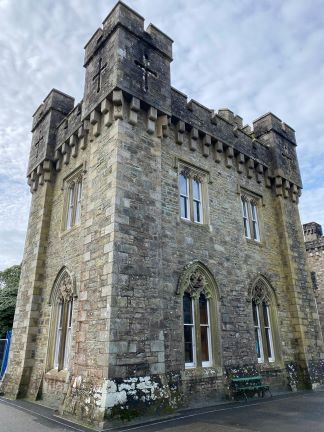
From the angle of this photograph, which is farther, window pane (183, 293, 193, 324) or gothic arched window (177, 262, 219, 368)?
window pane (183, 293, 193, 324)

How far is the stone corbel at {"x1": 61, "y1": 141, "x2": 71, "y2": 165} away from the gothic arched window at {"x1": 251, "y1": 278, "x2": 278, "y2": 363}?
8.87 m

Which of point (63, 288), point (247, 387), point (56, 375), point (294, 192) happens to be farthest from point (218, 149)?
point (56, 375)

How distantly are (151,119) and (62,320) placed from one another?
24.2 feet

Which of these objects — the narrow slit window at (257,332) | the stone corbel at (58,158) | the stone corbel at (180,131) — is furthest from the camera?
the stone corbel at (58,158)

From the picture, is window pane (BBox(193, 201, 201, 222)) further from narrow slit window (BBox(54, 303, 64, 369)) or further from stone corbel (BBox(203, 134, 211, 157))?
narrow slit window (BBox(54, 303, 64, 369))

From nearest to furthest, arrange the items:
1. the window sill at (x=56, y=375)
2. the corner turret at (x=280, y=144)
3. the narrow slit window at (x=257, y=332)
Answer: the window sill at (x=56, y=375)
the narrow slit window at (x=257, y=332)
the corner turret at (x=280, y=144)

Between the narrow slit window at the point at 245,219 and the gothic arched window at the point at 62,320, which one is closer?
the gothic arched window at the point at 62,320

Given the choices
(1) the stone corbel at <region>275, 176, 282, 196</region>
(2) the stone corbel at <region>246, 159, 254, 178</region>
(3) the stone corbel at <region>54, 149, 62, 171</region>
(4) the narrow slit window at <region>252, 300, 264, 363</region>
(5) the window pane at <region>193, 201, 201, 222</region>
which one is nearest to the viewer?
(5) the window pane at <region>193, 201, 201, 222</region>

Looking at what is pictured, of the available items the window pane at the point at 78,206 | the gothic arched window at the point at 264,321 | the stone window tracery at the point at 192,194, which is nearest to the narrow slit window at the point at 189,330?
the stone window tracery at the point at 192,194

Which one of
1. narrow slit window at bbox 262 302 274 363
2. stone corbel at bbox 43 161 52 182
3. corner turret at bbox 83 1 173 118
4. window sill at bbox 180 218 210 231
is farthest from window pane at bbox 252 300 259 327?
stone corbel at bbox 43 161 52 182

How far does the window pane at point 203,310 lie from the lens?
1068cm

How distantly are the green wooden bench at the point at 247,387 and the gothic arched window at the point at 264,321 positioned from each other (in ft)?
3.85

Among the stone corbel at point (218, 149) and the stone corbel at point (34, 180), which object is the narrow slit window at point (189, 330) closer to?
the stone corbel at point (218, 149)

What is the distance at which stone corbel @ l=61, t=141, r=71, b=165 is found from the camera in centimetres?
1315
